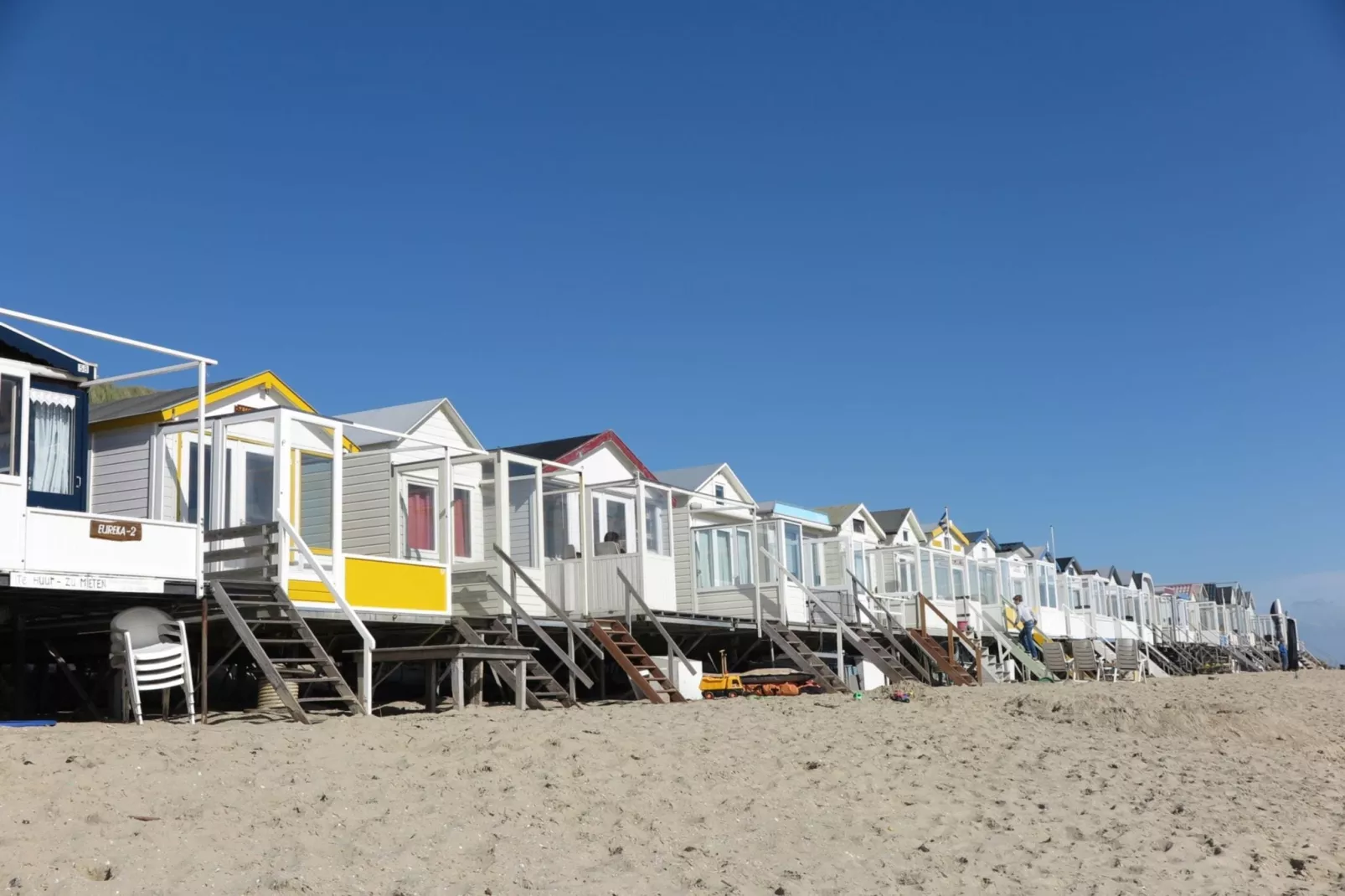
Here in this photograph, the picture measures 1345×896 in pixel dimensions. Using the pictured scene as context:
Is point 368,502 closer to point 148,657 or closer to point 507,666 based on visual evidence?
point 507,666

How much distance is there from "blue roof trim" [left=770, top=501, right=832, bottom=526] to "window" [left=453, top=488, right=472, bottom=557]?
451 inches

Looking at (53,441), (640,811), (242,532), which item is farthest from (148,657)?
(640,811)

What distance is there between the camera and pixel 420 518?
2070cm

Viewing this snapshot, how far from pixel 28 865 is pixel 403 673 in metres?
16.7

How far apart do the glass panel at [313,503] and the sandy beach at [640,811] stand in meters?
4.69

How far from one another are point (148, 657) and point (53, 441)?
10.1ft

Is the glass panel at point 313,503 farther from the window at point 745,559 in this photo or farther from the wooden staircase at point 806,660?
the window at point 745,559

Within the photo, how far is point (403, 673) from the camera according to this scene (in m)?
24.0

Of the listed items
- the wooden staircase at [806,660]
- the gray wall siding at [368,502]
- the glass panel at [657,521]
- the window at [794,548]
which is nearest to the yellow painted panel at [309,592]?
→ the gray wall siding at [368,502]

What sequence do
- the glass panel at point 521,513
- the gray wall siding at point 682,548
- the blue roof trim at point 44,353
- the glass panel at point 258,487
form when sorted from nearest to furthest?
the blue roof trim at point 44,353
the glass panel at point 258,487
the glass panel at point 521,513
the gray wall siding at point 682,548

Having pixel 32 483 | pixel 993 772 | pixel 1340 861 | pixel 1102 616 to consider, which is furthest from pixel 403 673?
pixel 1102 616

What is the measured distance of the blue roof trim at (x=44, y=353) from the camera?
1479 centimetres

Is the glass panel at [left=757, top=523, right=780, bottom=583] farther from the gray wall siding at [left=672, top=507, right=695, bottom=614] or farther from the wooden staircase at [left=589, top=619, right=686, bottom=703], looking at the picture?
the wooden staircase at [left=589, top=619, right=686, bottom=703]

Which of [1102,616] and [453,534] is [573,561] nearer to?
[453,534]
